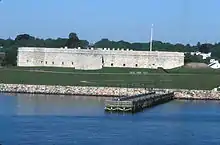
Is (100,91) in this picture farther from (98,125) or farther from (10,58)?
(10,58)

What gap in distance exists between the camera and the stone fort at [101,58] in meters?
85.8

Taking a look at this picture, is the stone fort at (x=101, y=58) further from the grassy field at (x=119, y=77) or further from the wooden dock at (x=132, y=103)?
the wooden dock at (x=132, y=103)

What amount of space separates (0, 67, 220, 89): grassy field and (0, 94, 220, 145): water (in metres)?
17.0

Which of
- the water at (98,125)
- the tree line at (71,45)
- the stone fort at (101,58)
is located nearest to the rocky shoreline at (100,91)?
the water at (98,125)

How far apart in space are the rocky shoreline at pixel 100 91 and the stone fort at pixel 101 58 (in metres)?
16.2

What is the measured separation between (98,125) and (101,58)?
157ft

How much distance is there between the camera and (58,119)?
4103 centimetres

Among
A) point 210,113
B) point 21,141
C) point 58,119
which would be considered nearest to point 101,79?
point 210,113

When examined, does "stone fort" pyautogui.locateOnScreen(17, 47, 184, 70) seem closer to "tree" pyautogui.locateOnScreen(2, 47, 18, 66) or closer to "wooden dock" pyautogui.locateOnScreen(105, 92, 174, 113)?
"tree" pyautogui.locateOnScreen(2, 47, 18, 66)

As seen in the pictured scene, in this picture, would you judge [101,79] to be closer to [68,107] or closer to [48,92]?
[48,92]

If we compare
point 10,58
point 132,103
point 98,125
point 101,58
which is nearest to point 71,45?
point 10,58

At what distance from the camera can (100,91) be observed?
220 ft

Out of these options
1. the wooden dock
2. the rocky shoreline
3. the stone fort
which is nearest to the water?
the wooden dock

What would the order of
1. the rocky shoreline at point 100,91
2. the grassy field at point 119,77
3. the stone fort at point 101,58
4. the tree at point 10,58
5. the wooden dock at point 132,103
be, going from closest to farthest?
1. the wooden dock at point 132,103
2. the rocky shoreline at point 100,91
3. the grassy field at point 119,77
4. the stone fort at point 101,58
5. the tree at point 10,58
